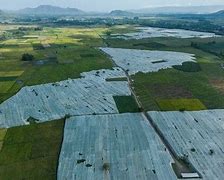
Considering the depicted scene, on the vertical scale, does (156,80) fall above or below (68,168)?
below

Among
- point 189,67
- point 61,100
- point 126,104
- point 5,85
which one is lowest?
point 189,67

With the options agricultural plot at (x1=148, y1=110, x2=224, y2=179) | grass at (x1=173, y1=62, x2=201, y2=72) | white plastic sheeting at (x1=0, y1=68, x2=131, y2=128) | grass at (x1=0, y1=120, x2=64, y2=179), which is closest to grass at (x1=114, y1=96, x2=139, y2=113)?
white plastic sheeting at (x1=0, y1=68, x2=131, y2=128)

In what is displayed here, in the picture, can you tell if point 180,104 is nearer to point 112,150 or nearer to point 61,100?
point 112,150

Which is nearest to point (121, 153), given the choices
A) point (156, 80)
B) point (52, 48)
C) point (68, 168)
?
point (68, 168)

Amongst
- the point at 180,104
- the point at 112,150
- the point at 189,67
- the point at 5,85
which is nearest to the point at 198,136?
the point at 112,150

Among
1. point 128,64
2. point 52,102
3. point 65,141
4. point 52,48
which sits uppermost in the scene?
point 65,141

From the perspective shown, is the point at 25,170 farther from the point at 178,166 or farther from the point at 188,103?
the point at 188,103

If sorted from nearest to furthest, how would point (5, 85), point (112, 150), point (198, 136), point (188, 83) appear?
point (112, 150)
point (198, 136)
point (5, 85)
point (188, 83)
